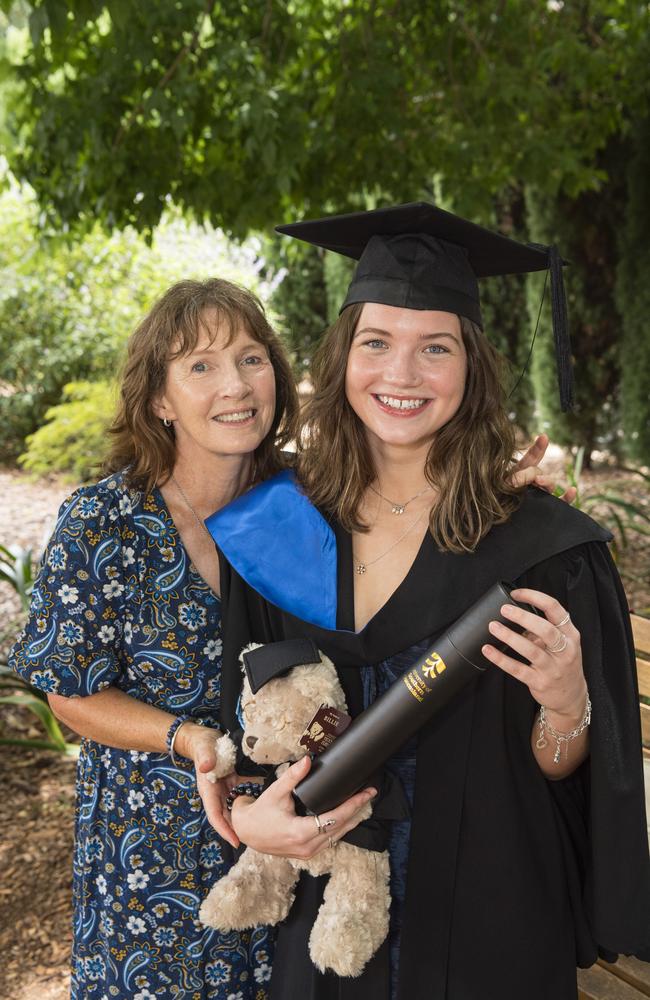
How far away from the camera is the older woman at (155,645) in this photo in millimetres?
1820

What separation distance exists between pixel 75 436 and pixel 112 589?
7.25m

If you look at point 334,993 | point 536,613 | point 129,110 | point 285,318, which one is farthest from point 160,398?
point 285,318

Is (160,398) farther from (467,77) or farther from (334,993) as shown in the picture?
(467,77)

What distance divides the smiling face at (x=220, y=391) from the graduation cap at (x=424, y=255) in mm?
265

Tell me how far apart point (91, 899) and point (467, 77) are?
480 centimetres

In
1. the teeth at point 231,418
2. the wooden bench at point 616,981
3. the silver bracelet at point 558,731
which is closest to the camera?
the silver bracelet at point 558,731

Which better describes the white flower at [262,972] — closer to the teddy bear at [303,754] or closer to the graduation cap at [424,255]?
the teddy bear at [303,754]

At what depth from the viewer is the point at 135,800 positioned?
192cm

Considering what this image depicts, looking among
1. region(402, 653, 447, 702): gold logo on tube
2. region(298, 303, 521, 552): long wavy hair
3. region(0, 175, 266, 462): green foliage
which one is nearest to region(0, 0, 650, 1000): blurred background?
region(298, 303, 521, 552): long wavy hair

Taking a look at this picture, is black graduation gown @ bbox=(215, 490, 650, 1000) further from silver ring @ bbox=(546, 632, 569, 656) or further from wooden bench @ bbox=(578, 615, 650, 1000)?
wooden bench @ bbox=(578, 615, 650, 1000)

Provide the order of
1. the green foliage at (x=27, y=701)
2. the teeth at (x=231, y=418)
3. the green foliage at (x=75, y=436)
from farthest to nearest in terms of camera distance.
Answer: the green foliage at (x=75, y=436) < the green foliage at (x=27, y=701) < the teeth at (x=231, y=418)

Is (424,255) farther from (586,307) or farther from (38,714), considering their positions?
(586,307)

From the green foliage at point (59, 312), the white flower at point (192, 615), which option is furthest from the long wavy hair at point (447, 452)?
the green foliage at point (59, 312)

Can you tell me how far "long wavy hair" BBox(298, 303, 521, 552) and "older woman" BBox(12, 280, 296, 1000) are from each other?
0.50 feet
